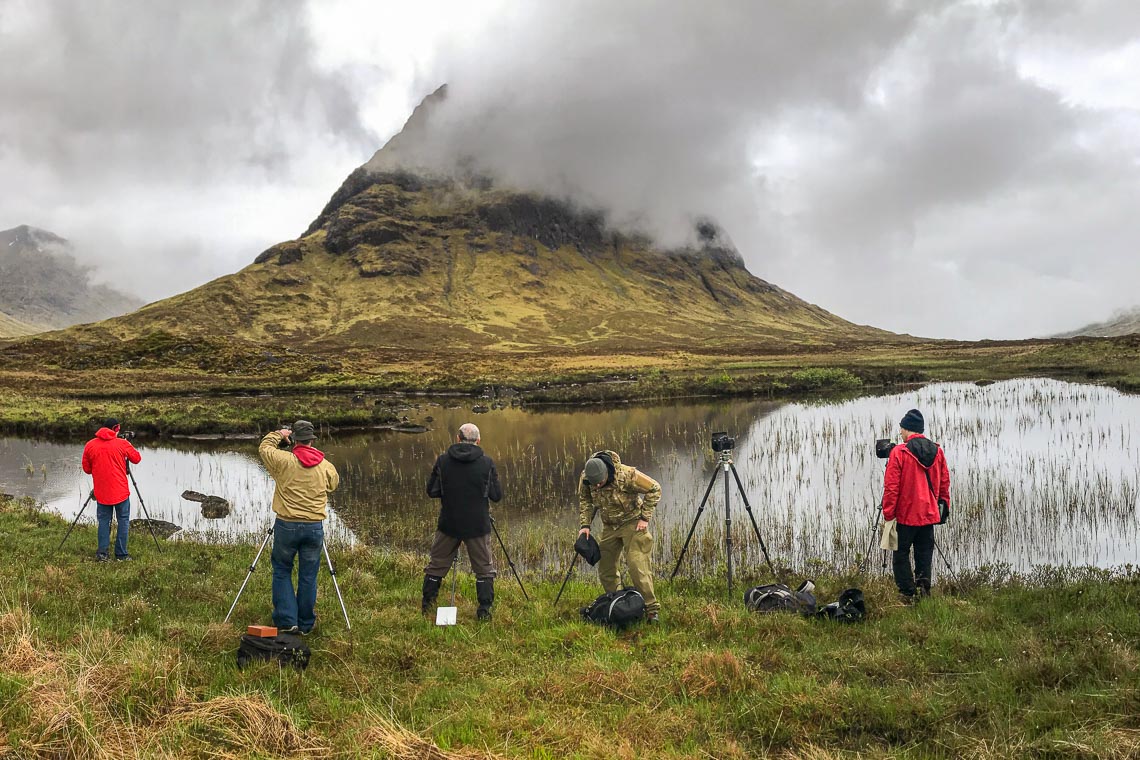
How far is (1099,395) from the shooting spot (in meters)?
36.9

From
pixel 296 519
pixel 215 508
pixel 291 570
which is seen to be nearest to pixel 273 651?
pixel 291 570

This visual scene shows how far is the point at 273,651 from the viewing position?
6711mm

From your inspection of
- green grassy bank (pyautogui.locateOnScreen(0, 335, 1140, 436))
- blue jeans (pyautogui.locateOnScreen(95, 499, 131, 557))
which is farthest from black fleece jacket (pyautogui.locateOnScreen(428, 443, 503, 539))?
green grassy bank (pyautogui.locateOnScreen(0, 335, 1140, 436))

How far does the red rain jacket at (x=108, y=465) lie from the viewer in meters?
11.3

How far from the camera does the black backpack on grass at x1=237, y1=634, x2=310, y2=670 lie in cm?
668

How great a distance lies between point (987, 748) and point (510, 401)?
45.1 meters

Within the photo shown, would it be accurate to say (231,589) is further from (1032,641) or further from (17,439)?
(17,439)

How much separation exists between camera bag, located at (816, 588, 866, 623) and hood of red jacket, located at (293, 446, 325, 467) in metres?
6.75

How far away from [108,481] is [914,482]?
1354cm

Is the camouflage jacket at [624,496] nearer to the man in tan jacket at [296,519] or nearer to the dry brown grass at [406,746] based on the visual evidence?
the man in tan jacket at [296,519]

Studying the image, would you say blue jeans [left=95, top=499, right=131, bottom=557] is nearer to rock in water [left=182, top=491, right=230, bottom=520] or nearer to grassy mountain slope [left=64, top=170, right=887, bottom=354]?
rock in water [left=182, top=491, right=230, bottom=520]

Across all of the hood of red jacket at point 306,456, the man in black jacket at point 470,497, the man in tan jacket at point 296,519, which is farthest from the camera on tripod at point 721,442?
the hood of red jacket at point 306,456

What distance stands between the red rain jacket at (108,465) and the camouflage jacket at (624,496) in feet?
28.3

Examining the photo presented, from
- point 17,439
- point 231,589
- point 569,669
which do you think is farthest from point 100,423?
point 569,669
